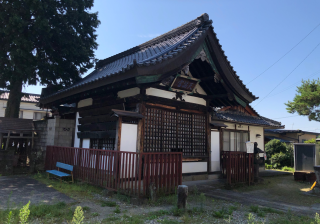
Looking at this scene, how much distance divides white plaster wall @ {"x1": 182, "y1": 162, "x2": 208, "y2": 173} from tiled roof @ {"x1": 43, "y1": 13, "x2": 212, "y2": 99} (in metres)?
4.39

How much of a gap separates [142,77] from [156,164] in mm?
2484

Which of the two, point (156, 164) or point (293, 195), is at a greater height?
point (156, 164)

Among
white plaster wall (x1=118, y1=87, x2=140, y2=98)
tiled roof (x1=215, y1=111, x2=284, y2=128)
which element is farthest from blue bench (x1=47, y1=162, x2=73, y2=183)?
tiled roof (x1=215, y1=111, x2=284, y2=128)

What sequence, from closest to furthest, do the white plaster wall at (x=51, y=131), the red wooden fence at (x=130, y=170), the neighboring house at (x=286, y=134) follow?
the red wooden fence at (x=130, y=170) → the white plaster wall at (x=51, y=131) → the neighboring house at (x=286, y=134)

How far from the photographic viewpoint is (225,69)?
352 inches

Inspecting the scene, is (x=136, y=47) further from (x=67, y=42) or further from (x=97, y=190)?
(x=97, y=190)

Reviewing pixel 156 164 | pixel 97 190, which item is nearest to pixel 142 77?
pixel 156 164

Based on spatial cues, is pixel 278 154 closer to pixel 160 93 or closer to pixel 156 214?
pixel 160 93

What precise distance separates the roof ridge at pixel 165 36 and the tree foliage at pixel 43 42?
289 centimetres

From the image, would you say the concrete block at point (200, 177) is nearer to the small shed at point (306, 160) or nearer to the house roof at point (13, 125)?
the small shed at point (306, 160)

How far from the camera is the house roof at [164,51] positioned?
6.96m

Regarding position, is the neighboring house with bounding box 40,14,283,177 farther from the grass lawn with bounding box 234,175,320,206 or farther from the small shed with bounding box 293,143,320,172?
the small shed with bounding box 293,143,320,172

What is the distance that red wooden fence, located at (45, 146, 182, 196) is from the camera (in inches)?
239

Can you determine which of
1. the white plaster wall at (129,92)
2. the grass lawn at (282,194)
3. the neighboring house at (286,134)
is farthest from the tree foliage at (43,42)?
the neighboring house at (286,134)
